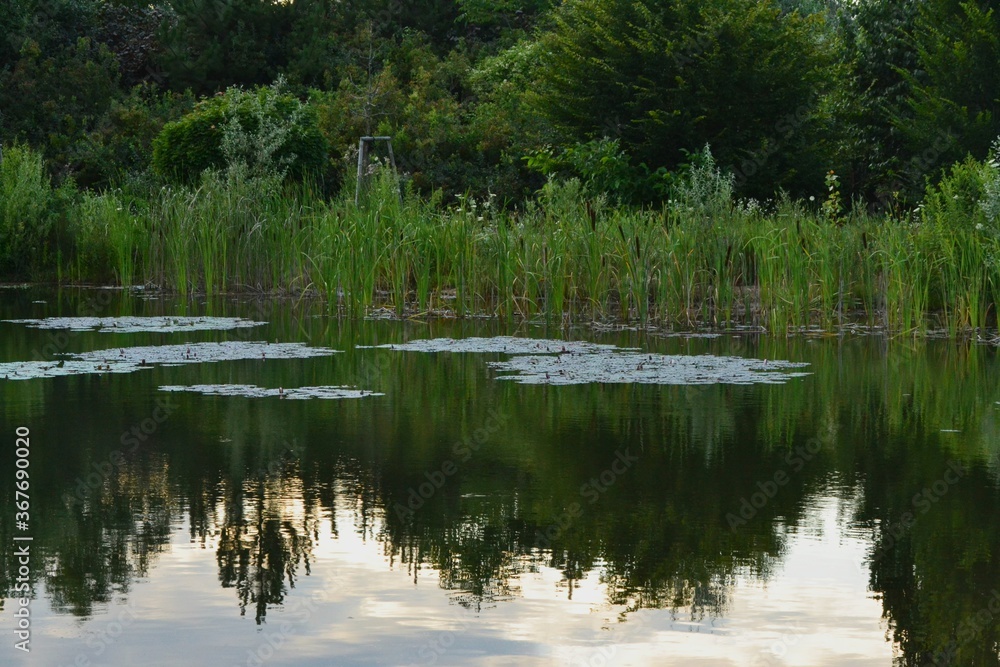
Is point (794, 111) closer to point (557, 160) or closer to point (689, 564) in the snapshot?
point (557, 160)

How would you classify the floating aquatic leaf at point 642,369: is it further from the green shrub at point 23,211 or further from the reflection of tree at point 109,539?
the green shrub at point 23,211

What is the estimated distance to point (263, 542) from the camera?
5.36m

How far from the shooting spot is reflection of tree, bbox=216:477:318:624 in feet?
15.7

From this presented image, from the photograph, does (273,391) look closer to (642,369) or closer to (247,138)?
(642,369)

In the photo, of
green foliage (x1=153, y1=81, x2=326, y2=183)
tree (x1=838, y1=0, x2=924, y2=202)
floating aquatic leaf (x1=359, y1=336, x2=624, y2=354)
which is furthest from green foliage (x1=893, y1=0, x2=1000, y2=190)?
floating aquatic leaf (x1=359, y1=336, x2=624, y2=354)

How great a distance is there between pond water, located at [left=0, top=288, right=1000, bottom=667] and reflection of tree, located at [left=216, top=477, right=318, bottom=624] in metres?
0.02

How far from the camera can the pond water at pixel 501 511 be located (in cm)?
430

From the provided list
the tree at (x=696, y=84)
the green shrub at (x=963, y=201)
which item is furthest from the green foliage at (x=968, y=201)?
the tree at (x=696, y=84)

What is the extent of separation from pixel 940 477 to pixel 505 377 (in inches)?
154

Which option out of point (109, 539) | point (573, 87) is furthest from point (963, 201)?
point (109, 539)

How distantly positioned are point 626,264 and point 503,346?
104 inches

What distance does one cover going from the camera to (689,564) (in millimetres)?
5043

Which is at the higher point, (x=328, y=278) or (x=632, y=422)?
(x=328, y=278)

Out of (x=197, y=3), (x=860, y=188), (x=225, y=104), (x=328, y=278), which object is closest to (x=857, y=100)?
(x=860, y=188)
